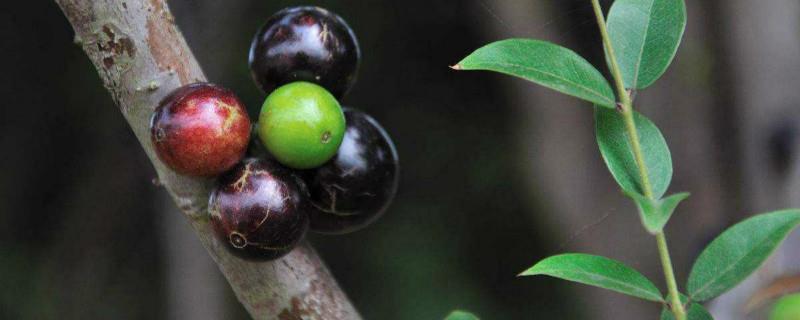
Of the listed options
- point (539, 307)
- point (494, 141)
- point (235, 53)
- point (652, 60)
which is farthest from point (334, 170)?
point (539, 307)

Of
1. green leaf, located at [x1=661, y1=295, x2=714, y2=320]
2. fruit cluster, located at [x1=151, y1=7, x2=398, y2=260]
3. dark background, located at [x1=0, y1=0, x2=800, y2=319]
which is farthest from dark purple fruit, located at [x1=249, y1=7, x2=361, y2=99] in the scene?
dark background, located at [x1=0, y1=0, x2=800, y2=319]

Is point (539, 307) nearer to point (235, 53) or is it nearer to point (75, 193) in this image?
point (235, 53)

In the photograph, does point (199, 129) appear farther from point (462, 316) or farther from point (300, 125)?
point (462, 316)

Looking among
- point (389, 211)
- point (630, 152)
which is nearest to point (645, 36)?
point (630, 152)

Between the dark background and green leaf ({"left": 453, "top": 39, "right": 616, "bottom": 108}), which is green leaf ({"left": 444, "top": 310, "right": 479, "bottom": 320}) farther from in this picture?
the dark background

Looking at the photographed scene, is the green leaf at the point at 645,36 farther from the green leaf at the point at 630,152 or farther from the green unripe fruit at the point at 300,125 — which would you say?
the green unripe fruit at the point at 300,125

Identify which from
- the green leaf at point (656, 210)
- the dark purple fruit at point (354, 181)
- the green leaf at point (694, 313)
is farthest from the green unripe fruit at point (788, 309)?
the dark purple fruit at point (354, 181)
